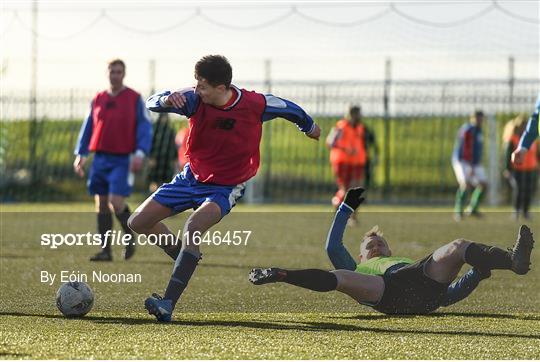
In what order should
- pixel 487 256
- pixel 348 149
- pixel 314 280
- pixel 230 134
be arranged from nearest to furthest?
pixel 314 280 → pixel 487 256 → pixel 230 134 → pixel 348 149

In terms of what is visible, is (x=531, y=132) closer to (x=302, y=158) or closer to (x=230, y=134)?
(x=230, y=134)

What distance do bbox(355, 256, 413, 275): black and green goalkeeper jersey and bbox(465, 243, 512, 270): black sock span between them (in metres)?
0.47

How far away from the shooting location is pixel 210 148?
8.16 meters

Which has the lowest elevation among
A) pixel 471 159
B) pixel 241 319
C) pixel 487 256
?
pixel 241 319

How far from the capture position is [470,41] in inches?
902

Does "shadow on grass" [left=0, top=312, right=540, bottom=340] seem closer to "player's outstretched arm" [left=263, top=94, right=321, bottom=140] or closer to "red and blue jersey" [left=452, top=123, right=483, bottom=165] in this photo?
"player's outstretched arm" [left=263, top=94, right=321, bottom=140]

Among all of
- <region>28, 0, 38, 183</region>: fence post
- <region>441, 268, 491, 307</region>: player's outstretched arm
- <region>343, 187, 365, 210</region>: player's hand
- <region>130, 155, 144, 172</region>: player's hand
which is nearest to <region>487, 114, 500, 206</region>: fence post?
<region>28, 0, 38, 183</region>: fence post

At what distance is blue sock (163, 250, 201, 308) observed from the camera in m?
7.71

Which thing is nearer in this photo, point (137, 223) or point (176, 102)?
point (176, 102)

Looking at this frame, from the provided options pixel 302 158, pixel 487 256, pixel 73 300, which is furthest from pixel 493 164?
pixel 73 300

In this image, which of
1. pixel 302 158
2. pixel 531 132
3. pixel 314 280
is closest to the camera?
pixel 314 280

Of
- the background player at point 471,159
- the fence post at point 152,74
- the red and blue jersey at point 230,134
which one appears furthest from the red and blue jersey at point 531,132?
the fence post at point 152,74

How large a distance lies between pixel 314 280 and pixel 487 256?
3.79ft

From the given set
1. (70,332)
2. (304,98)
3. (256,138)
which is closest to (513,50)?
(304,98)
